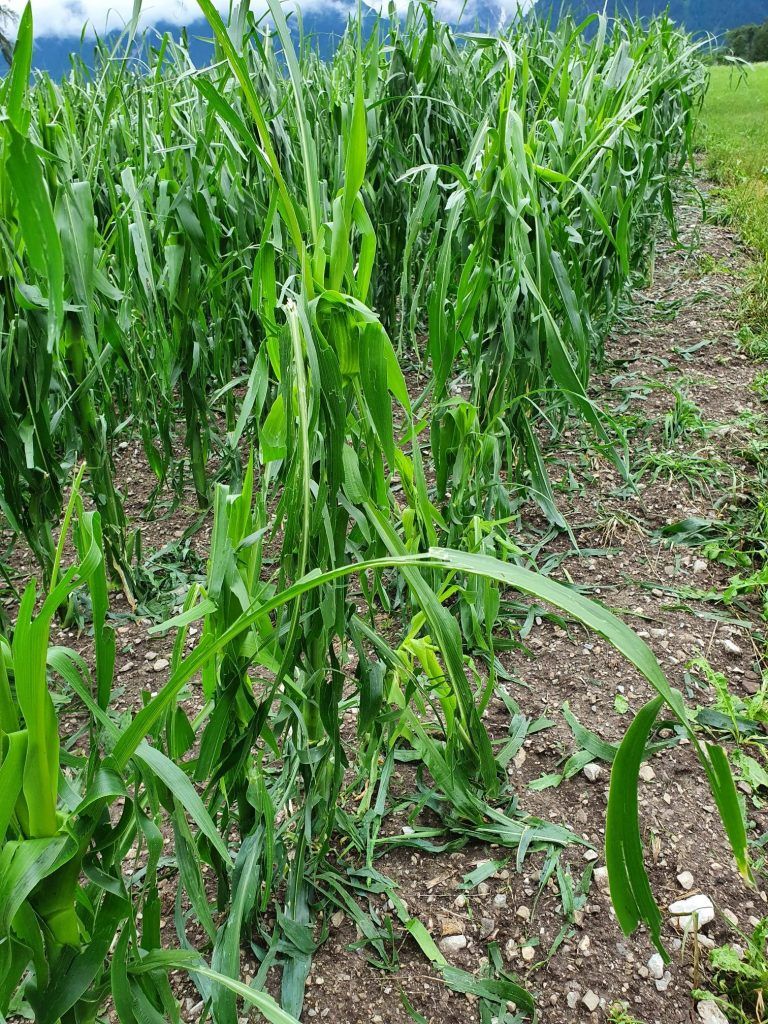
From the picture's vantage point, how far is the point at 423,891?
3.20 ft

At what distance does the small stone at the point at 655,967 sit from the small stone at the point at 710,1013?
0.05m

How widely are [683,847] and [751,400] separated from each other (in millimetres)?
1592

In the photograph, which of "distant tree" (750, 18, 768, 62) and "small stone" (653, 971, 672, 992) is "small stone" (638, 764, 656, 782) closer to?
"small stone" (653, 971, 672, 992)

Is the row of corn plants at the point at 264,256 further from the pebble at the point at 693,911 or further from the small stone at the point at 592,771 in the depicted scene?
the pebble at the point at 693,911

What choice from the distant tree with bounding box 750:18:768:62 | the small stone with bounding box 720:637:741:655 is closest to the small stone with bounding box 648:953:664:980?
the small stone with bounding box 720:637:741:655

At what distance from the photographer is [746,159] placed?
504 centimetres

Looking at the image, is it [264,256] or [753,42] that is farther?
[753,42]

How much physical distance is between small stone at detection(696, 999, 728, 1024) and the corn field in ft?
0.62

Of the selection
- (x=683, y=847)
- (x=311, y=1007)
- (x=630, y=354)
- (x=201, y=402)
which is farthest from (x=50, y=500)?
(x=630, y=354)

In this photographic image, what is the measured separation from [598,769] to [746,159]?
17.0ft

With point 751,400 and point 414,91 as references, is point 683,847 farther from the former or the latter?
point 414,91

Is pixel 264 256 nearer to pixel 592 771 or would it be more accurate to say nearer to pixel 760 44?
pixel 592 771

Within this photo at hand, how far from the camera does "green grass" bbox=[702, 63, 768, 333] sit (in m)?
3.01

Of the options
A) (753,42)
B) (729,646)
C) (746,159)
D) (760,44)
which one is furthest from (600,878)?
(753,42)
